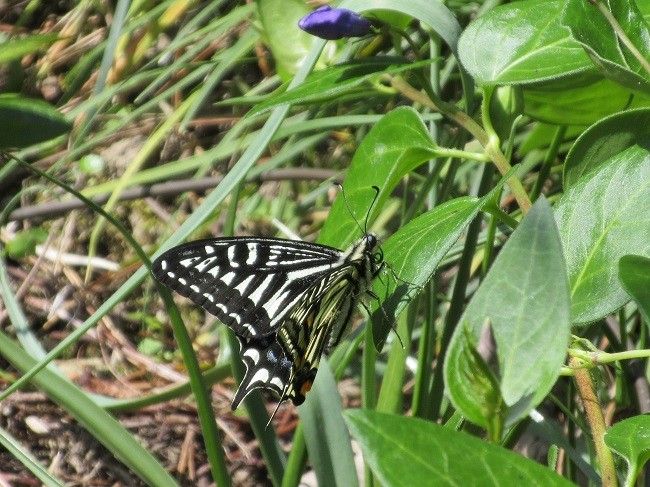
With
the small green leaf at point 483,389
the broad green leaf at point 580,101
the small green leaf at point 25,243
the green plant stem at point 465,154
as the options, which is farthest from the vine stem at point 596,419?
the small green leaf at point 25,243

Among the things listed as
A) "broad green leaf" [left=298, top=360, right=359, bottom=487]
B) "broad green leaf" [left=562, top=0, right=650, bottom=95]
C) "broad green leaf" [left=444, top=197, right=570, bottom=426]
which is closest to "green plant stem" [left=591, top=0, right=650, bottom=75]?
"broad green leaf" [left=562, top=0, right=650, bottom=95]

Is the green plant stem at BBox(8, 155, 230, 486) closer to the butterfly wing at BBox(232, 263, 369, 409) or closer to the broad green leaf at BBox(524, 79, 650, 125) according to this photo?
the butterfly wing at BBox(232, 263, 369, 409)

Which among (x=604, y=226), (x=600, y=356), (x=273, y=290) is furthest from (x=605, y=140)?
(x=273, y=290)

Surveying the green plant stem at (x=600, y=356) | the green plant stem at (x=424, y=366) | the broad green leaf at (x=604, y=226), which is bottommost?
the green plant stem at (x=424, y=366)

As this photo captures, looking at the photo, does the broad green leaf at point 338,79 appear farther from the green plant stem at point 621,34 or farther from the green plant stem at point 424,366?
the green plant stem at point 424,366

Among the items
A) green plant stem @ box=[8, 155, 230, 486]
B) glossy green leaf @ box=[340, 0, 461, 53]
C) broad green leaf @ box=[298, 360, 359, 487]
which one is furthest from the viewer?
broad green leaf @ box=[298, 360, 359, 487]
